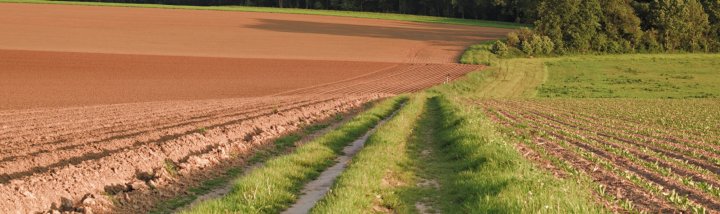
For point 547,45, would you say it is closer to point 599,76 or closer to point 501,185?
point 599,76

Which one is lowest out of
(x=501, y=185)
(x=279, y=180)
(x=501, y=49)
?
(x=501, y=49)

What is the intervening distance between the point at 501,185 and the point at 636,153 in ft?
26.8

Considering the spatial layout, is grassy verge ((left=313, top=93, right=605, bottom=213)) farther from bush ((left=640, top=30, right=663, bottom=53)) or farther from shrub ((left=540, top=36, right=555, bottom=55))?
bush ((left=640, top=30, right=663, bottom=53))

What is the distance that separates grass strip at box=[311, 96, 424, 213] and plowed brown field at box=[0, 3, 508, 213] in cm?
307

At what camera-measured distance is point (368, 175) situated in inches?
471

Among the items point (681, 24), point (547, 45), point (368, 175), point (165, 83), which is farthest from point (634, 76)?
point (368, 175)

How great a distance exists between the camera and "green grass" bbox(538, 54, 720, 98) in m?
53.3

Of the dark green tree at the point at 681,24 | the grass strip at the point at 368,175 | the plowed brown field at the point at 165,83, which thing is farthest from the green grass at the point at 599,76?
the grass strip at the point at 368,175

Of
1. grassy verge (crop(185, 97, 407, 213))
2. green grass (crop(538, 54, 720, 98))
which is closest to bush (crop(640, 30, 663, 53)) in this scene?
green grass (crop(538, 54, 720, 98))

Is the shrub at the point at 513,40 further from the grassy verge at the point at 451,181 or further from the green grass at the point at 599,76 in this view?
the grassy verge at the point at 451,181

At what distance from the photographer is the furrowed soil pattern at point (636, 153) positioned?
34.3ft

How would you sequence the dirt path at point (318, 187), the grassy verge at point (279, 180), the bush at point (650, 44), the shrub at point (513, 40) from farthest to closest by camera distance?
the bush at point (650, 44) → the shrub at point (513, 40) → the dirt path at point (318, 187) → the grassy verge at point (279, 180)

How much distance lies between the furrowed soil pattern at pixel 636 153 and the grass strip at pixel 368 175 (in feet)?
10.5

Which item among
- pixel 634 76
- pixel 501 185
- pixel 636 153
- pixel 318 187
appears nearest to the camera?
pixel 501 185
